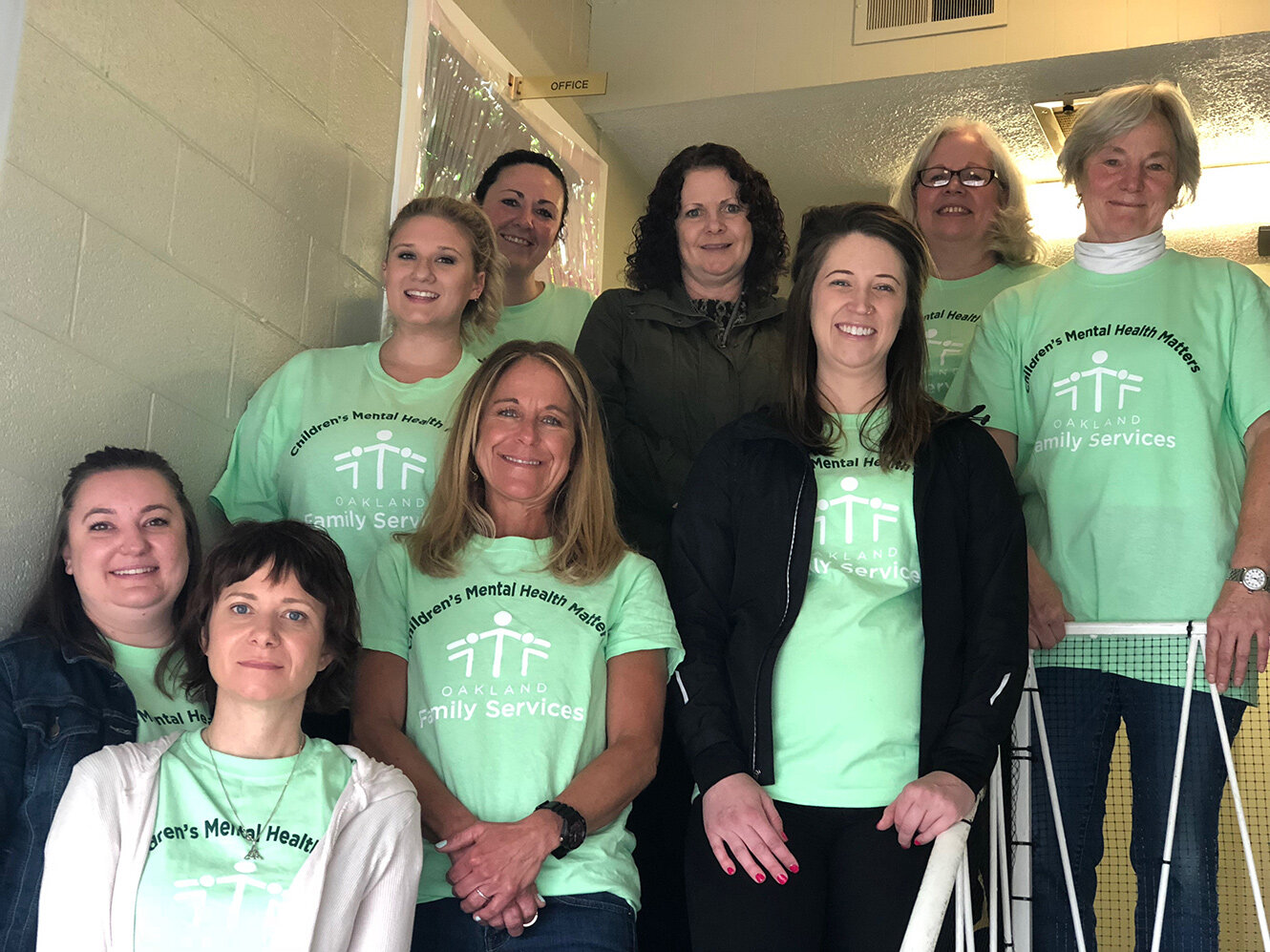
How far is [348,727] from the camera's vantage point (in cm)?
258

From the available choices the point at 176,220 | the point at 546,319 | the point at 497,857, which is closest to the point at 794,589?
the point at 497,857

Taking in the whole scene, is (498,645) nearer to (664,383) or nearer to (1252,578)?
(664,383)

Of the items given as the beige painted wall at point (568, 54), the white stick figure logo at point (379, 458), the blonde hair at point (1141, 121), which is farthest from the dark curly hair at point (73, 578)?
the beige painted wall at point (568, 54)

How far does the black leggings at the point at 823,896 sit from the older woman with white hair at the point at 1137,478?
59 cm

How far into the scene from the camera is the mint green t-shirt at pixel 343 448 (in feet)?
9.19

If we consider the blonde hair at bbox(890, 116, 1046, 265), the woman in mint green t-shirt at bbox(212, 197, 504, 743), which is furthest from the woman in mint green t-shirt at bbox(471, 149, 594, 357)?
the blonde hair at bbox(890, 116, 1046, 265)

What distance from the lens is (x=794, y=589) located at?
7.32 ft

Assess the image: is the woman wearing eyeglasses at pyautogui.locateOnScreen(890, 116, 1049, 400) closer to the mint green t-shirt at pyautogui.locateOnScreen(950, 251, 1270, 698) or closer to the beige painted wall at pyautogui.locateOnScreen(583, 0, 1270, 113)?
the mint green t-shirt at pyautogui.locateOnScreen(950, 251, 1270, 698)

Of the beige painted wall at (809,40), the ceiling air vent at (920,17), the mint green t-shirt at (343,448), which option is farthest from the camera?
the ceiling air vent at (920,17)

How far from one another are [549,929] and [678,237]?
162 centimetres

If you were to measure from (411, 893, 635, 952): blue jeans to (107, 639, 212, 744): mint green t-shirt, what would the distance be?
50 cm

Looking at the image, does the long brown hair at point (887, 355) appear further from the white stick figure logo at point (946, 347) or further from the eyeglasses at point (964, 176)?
the eyeglasses at point (964, 176)

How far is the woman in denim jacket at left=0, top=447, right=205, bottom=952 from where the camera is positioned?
2.05 m

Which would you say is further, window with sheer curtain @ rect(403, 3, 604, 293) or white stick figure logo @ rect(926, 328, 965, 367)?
window with sheer curtain @ rect(403, 3, 604, 293)
